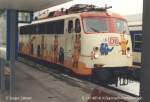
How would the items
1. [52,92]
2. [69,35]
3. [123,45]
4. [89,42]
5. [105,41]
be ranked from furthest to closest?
[69,35] → [123,45] → [105,41] → [89,42] → [52,92]

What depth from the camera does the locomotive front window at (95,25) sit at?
1351cm

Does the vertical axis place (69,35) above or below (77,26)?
below

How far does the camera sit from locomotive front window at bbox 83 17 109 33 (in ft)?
44.3

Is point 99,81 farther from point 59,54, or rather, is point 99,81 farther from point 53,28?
point 53,28

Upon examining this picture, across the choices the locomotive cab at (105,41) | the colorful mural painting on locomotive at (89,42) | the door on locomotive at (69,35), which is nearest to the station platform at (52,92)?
the colorful mural painting on locomotive at (89,42)

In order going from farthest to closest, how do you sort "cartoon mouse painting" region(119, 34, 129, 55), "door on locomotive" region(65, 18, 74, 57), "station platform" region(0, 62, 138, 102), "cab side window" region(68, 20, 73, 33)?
"cab side window" region(68, 20, 73, 33), "door on locomotive" region(65, 18, 74, 57), "cartoon mouse painting" region(119, 34, 129, 55), "station platform" region(0, 62, 138, 102)

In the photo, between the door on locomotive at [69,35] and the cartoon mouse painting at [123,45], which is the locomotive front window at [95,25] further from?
the door on locomotive at [69,35]

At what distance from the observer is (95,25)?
13.8m

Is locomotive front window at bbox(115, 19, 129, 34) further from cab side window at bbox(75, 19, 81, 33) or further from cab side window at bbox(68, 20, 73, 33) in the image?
cab side window at bbox(68, 20, 73, 33)

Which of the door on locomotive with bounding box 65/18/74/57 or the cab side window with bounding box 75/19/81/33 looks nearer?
the cab side window with bounding box 75/19/81/33

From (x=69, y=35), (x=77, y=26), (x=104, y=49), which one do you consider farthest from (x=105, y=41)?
(x=69, y=35)

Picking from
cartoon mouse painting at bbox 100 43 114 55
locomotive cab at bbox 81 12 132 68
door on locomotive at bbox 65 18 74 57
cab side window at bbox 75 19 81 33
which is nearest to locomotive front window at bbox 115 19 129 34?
locomotive cab at bbox 81 12 132 68

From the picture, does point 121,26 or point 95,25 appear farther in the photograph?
point 121,26

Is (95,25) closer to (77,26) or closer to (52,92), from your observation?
(77,26)
